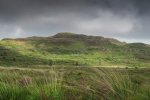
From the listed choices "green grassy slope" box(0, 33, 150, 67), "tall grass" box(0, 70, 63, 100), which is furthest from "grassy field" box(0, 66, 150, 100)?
"green grassy slope" box(0, 33, 150, 67)

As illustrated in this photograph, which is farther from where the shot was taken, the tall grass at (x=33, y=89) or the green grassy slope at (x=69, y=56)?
the green grassy slope at (x=69, y=56)

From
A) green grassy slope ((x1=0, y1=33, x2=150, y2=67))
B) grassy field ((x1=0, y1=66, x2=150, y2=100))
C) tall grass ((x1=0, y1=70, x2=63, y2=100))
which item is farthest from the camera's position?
green grassy slope ((x1=0, y1=33, x2=150, y2=67))

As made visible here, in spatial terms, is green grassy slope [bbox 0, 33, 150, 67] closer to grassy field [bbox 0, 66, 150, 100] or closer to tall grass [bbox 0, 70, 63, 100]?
tall grass [bbox 0, 70, 63, 100]

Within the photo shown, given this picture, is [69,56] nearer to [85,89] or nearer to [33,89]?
[33,89]

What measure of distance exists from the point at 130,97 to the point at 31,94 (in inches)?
86.6

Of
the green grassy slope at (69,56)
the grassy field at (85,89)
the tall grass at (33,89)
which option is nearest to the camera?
the grassy field at (85,89)

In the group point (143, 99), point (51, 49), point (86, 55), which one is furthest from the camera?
point (51, 49)

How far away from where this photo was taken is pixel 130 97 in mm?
8070

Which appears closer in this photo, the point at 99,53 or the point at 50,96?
the point at 50,96

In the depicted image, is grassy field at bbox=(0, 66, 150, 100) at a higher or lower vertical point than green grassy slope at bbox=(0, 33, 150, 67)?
higher

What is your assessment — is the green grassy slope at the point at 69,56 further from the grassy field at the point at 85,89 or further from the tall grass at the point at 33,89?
the grassy field at the point at 85,89

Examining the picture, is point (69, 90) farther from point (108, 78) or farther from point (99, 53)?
point (99, 53)

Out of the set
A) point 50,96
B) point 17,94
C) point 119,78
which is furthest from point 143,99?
point 17,94

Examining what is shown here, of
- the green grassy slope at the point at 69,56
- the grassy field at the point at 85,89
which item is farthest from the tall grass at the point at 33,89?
the green grassy slope at the point at 69,56
